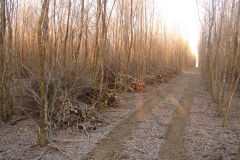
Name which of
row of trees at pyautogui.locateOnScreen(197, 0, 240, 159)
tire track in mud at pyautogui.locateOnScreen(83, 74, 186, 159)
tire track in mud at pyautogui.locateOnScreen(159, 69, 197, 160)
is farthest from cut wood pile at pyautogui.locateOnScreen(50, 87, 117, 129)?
row of trees at pyautogui.locateOnScreen(197, 0, 240, 159)

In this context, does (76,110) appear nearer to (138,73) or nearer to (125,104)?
(125,104)

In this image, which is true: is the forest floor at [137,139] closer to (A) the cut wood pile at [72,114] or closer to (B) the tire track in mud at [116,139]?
(B) the tire track in mud at [116,139]

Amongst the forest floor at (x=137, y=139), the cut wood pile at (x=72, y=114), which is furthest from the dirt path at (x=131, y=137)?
the cut wood pile at (x=72, y=114)

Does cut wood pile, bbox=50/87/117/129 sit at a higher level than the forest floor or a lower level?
higher

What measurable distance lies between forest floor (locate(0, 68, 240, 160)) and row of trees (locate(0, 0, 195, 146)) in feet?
1.29

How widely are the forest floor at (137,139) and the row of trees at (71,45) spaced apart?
0.39 metres

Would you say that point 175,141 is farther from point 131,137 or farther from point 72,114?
point 72,114

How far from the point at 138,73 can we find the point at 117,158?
289 inches

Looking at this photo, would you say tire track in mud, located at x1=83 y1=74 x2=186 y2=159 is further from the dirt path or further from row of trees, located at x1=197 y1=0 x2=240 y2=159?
row of trees, located at x1=197 y1=0 x2=240 y2=159

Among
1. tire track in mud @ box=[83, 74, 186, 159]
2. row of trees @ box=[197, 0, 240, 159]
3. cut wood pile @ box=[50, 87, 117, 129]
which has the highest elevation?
row of trees @ box=[197, 0, 240, 159]

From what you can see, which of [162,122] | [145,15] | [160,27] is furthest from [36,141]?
[160,27]

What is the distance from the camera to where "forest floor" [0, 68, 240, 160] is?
3.27 meters

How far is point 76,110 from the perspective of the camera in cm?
478

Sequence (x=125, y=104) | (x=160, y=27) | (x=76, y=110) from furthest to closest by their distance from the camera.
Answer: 1. (x=160, y=27)
2. (x=125, y=104)
3. (x=76, y=110)
